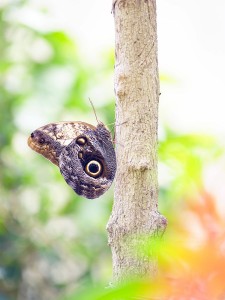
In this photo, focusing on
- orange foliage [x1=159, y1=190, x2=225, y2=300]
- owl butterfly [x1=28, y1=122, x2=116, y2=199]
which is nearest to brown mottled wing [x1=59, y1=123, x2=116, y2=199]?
owl butterfly [x1=28, y1=122, x2=116, y2=199]

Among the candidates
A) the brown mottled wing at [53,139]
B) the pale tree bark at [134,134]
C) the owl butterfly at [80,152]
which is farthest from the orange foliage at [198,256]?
the brown mottled wing at [53,139]

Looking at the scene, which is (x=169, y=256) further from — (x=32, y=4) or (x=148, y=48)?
(x=32, y=4)

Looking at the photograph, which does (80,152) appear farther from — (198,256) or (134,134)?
(198,256)

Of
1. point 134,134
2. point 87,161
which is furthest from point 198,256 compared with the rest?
point 87,161

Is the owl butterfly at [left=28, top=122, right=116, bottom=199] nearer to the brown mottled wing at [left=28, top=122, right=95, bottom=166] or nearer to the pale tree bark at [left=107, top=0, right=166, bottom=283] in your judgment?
the brown mottled wing at [left=28, top=122, right=95, bottom=166]

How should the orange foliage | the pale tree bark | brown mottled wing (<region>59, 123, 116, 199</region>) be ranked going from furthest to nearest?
brown mottled wing (<region>59, 123, 116, 199</region>) < the pale tree bark < the orange foliage

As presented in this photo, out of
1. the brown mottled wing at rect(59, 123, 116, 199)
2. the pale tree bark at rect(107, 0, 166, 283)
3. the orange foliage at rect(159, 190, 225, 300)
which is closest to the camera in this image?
the orange foliage at rect(159, 190, 225, 300)
